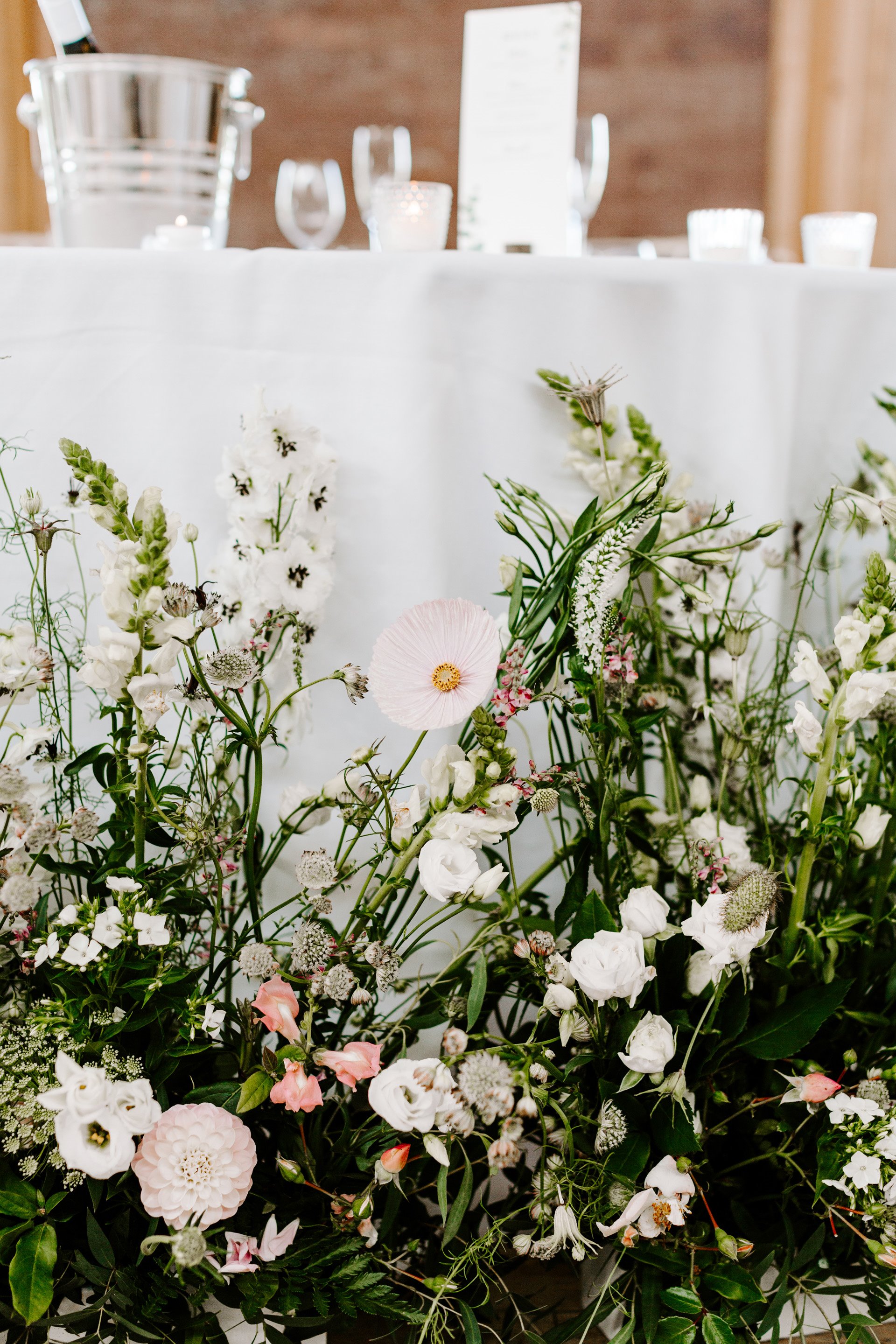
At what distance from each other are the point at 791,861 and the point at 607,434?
410 mm

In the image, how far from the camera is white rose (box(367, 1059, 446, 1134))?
62 centimetres

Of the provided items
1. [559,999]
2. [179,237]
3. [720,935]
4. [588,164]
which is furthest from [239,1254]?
[588,164]

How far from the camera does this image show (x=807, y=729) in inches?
26.4

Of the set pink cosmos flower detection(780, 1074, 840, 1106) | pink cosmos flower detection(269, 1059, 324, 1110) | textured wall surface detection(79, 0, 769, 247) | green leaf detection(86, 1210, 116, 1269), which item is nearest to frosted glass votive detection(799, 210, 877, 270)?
pink cosmos flower detection(780, 1074, 840, 1106)

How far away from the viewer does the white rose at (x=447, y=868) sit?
621 millimetres

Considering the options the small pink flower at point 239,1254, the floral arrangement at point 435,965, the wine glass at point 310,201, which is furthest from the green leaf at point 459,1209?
the wine glass at point 310,201

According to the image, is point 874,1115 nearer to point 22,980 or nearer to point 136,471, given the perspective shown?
point 22,980

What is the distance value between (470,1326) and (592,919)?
0.25 m

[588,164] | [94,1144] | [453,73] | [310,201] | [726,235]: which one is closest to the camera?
[94,1144]

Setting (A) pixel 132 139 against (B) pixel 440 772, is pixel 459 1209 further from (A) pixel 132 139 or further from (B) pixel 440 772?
(A) pixel 132 139

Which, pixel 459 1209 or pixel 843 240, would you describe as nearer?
pixel 459 1209

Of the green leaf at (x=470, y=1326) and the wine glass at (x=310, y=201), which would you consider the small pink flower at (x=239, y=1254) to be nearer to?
the green leaf at (x=470, y=1326)

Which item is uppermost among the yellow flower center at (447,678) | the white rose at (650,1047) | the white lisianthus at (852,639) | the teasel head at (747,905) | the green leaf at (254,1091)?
the white lisianthus at (852,639)

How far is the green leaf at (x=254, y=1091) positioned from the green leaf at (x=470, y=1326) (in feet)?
0.57
